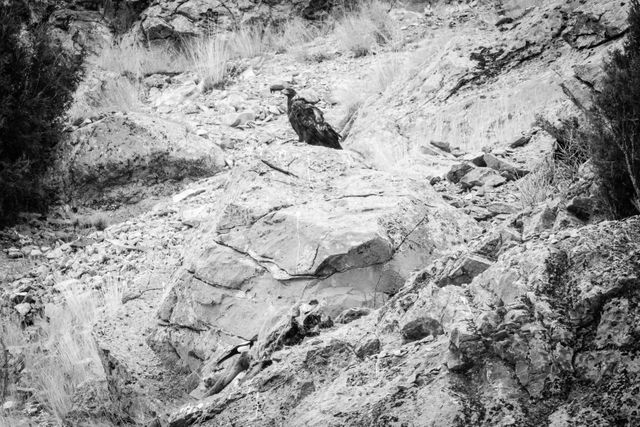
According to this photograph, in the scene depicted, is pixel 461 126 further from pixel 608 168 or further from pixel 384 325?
pixel 384 325

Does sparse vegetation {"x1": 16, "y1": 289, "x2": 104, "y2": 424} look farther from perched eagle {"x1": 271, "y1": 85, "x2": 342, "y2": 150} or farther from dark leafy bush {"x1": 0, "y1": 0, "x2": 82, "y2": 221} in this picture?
perched eagle {"x1": 271, "y1": 85, "x2": 342, "y2": 150}

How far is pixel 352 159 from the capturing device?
6.10 m

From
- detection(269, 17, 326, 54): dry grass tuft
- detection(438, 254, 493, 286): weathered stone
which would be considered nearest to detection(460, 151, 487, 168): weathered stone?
detection(438, 254, 493, 286): weathered stone

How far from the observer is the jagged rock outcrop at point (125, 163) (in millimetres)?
9336

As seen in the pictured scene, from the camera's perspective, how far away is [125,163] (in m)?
9.38

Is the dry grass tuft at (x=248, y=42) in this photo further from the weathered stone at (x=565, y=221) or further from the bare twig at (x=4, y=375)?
the weathered stone at (x=565, y=221)

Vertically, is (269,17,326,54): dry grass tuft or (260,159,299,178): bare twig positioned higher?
(260,159,299,178): bare twig

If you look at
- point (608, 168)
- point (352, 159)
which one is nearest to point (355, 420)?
point (608, 168)

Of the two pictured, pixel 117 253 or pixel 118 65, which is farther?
pixel 118 65

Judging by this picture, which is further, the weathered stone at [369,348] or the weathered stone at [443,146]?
the weathered stone at [443,146]

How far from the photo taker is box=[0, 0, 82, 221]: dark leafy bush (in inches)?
346

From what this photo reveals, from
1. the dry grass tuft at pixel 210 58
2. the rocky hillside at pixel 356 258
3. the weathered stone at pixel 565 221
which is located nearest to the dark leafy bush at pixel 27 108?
the rocky hillside at pixel 356 258

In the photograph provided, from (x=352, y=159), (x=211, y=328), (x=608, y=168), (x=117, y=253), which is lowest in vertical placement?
(x=117, y=253)

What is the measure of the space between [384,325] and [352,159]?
9.30 feet
